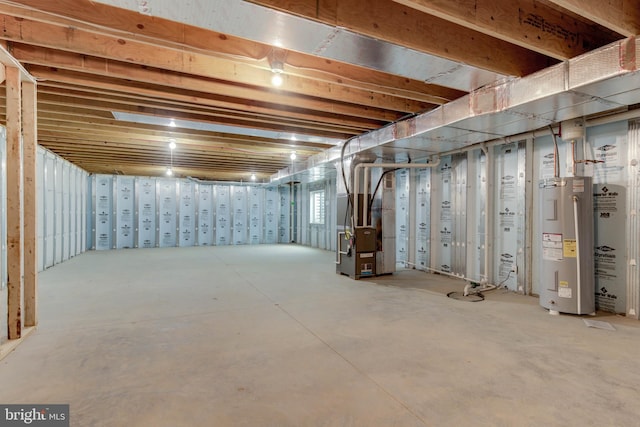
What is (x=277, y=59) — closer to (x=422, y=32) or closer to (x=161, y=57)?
(x=161, y=57)

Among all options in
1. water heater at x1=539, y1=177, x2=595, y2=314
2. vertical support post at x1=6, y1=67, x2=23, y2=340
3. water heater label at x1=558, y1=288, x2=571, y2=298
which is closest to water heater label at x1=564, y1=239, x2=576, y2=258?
water heater at x1=539, y1=177, x2=595, y2=314

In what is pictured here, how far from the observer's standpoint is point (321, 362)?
231 centimetres

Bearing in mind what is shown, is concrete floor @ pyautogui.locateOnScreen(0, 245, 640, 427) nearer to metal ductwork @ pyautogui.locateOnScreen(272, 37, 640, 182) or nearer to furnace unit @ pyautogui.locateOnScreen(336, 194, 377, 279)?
furnace unit @ pyautogui.locateOnScreen(336, 194, 377, 279)

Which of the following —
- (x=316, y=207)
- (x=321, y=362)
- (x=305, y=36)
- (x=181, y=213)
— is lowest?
(x=321, y=362)

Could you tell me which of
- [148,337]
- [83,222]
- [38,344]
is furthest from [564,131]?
[83,222]

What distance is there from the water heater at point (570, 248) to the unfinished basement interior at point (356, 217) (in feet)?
0.07

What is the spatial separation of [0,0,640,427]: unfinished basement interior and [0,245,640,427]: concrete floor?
0.06 feet

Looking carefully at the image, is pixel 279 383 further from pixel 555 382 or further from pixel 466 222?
pixel 466 222

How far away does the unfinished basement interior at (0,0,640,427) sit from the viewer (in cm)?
193

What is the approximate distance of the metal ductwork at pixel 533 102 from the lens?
234 cm

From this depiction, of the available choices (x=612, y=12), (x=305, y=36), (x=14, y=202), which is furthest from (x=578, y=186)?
(x=14, y=202)

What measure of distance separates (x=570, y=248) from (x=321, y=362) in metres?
2.91

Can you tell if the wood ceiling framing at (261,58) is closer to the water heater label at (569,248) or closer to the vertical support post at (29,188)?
the vertical support post at (29,188)

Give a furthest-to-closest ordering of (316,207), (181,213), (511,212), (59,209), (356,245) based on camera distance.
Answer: (316,207) < (181,213) < (59,209) < (356,245) < (511,212)
